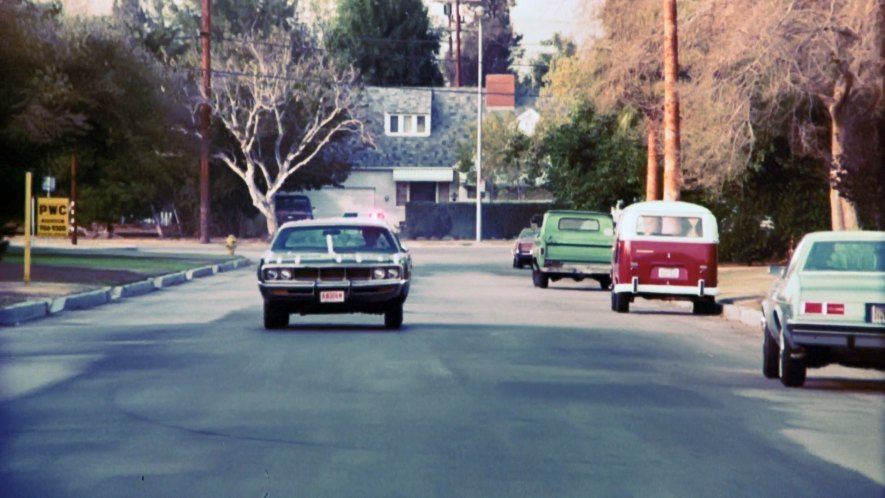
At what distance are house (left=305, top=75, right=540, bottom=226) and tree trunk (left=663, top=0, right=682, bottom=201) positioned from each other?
48.2m

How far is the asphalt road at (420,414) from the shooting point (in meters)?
10.1

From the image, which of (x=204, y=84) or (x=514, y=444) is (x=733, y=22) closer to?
(x=514, y=444)

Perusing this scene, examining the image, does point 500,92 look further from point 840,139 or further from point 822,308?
point 822,308

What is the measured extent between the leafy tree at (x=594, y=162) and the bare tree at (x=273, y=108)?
18.7 metres

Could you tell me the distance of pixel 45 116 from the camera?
131 ft

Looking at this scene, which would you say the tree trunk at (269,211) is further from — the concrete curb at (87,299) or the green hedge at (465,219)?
the concrete curb at (87,299)

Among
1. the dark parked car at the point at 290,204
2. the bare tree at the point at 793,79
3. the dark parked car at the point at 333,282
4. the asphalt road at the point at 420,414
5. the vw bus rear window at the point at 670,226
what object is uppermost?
the bare tree at the point at 793,79

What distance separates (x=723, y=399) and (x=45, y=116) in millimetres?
28424

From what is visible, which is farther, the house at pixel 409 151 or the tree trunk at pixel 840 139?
the house at pixel 409 151

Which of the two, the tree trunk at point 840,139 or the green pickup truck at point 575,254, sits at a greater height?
the tree trunk at point 840,139

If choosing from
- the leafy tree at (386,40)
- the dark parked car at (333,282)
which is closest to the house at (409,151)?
the leafy tree at (386,40)

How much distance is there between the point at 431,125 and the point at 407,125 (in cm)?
137

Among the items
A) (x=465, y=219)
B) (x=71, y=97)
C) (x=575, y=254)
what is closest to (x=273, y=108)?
(x=465, y=219)

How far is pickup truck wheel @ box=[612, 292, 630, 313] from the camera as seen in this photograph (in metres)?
28.3
